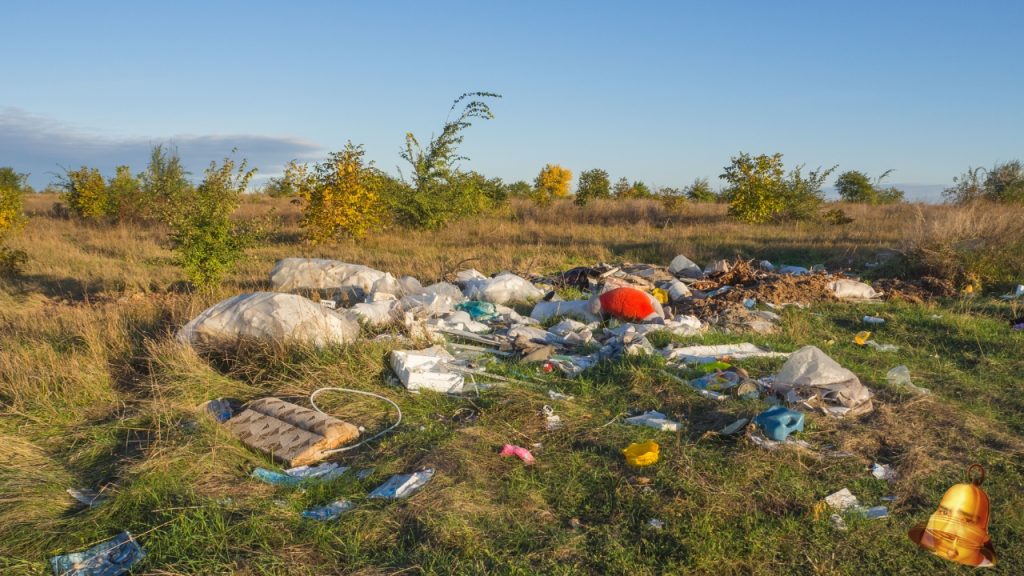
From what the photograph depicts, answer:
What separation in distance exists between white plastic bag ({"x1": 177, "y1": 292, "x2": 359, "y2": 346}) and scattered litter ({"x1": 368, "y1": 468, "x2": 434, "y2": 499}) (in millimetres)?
1881

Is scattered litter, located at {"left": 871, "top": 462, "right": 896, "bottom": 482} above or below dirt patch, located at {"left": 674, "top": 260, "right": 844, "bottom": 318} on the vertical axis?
below

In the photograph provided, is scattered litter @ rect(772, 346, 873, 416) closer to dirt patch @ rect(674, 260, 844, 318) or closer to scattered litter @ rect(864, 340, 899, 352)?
scattered litter @ rect(864, 340, 899, 352)

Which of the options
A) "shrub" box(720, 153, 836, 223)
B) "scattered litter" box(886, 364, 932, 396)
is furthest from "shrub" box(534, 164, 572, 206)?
"scattered litter" box(886, 364, 932, 396)

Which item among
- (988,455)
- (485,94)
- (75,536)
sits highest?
(485,94)

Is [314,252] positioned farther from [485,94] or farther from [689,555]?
[689,555]

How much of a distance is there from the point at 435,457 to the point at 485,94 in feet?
43.0

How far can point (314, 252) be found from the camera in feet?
41.4

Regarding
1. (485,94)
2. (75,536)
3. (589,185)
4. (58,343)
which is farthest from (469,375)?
(589,185)

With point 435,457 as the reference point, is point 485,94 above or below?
above

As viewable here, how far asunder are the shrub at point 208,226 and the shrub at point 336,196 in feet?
17.1

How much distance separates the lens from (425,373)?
4.39m

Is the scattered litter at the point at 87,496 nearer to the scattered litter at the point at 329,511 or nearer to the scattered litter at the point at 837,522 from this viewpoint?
the scattered litter at the point at 329,511

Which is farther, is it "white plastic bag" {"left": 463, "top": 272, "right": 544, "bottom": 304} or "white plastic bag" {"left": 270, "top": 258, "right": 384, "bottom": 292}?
"white plastic bag" {"left": 270, "top": 258, "right": 384, "bottom": 292}

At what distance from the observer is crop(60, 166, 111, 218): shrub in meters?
18.0
